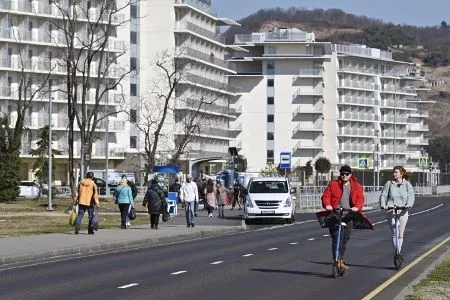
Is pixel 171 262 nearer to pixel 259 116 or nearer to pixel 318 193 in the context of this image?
pixel 318 193

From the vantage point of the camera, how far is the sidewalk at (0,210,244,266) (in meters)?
25.2

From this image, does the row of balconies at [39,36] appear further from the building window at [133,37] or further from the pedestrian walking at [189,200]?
the pedestrian walking at [189,200]

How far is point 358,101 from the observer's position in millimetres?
157750

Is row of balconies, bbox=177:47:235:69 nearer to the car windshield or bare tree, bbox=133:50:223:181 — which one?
bare tree, bbox=133:50:223:181

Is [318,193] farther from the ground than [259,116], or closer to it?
closer to it

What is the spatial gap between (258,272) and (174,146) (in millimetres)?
93717

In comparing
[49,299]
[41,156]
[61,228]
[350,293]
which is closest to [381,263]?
[350,293]

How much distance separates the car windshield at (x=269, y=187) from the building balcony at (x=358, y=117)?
107 metres

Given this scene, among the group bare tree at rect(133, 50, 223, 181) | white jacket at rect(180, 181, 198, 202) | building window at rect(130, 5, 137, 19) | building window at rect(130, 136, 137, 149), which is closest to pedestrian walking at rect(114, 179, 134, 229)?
white jacket at rect(180, 181, 198, 202)

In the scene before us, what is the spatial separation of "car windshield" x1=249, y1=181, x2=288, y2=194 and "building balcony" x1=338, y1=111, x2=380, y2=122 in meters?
107

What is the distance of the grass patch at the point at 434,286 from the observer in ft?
51.0

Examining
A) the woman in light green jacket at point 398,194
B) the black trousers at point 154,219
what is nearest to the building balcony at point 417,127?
the black trousers at point 154,219

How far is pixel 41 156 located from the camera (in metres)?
78.6

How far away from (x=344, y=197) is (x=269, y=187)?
26934 millimetres
